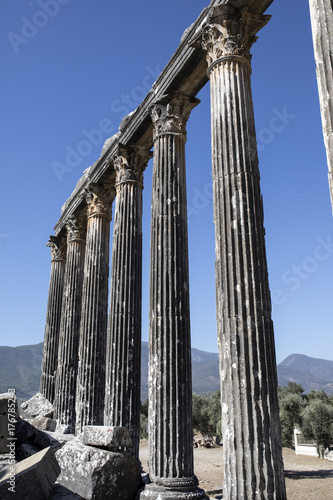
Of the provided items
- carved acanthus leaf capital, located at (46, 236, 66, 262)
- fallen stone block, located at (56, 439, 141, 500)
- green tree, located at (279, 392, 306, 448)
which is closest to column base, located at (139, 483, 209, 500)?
fallen stone block, located at (56, 439, 141, 500)

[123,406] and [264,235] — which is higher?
[264,235]

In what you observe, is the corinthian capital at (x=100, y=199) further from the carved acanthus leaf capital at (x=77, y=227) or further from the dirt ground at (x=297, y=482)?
the dirt ground at (x=297, y=482)

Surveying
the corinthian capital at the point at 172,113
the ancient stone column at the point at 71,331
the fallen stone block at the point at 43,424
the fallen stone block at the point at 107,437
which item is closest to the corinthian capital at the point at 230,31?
the corinthian capital at the point at 172,113

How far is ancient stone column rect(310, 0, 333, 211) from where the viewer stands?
18.7 ft

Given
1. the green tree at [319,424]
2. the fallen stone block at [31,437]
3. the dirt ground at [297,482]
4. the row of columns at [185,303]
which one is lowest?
the dirt ground at [297,482]

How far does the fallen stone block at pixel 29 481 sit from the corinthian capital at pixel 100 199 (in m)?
12.8

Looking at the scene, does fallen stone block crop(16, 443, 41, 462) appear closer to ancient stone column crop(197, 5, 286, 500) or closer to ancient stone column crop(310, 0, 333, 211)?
ancient stone column crop(197, 5, 286, 500)

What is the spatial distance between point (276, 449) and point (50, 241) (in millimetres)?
20556

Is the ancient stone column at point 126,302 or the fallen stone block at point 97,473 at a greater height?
the ancient stone column at point 126,302

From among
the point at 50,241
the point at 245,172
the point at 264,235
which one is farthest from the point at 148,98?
the point at 50,241

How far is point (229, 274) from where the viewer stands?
8.84m

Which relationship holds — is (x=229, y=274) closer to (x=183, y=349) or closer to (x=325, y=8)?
(x=183, y=349)

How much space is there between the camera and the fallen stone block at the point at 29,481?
664cm

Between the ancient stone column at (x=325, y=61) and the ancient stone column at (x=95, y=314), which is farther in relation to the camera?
the ancient stone column at (x=95, y=314)
